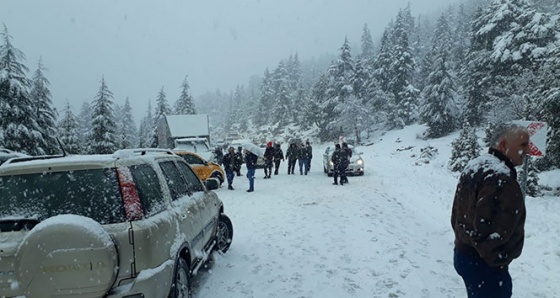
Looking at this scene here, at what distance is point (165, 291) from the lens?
3.42 metres

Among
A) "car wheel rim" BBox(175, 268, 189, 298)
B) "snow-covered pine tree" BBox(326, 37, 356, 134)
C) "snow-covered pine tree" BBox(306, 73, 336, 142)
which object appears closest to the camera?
"car wheel rim" BBox(175, 268, 189, 298)

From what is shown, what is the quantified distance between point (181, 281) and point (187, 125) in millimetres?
25844

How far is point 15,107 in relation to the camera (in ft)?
74.1

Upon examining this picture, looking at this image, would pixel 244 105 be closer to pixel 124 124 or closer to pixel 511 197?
pixel 124 124

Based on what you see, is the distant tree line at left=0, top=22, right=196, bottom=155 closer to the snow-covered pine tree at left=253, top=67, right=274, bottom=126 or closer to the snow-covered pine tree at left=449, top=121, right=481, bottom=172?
the snow-covered pine tree at left=449, top=121, right=481, bottom=172

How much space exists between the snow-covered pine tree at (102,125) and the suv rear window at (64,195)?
3529 centimetres

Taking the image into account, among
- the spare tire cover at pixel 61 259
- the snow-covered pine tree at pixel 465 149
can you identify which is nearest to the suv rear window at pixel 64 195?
the spare tire cover at pixel 61 259

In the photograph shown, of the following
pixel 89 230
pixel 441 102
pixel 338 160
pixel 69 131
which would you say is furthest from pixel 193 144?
pixel 441 102

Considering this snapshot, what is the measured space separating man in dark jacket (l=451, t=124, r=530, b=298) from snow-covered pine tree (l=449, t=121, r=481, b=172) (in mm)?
18970

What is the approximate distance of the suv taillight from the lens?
3.19 meters

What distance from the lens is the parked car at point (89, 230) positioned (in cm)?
283

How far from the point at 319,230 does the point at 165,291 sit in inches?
218

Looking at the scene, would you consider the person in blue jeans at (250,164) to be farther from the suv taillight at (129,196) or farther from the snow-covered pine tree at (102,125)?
the snow-covered pine tree at (102,125)

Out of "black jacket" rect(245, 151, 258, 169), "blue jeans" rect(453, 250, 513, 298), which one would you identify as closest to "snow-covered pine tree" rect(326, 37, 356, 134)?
"black jacket" rect(245, 151, 258, 169)
